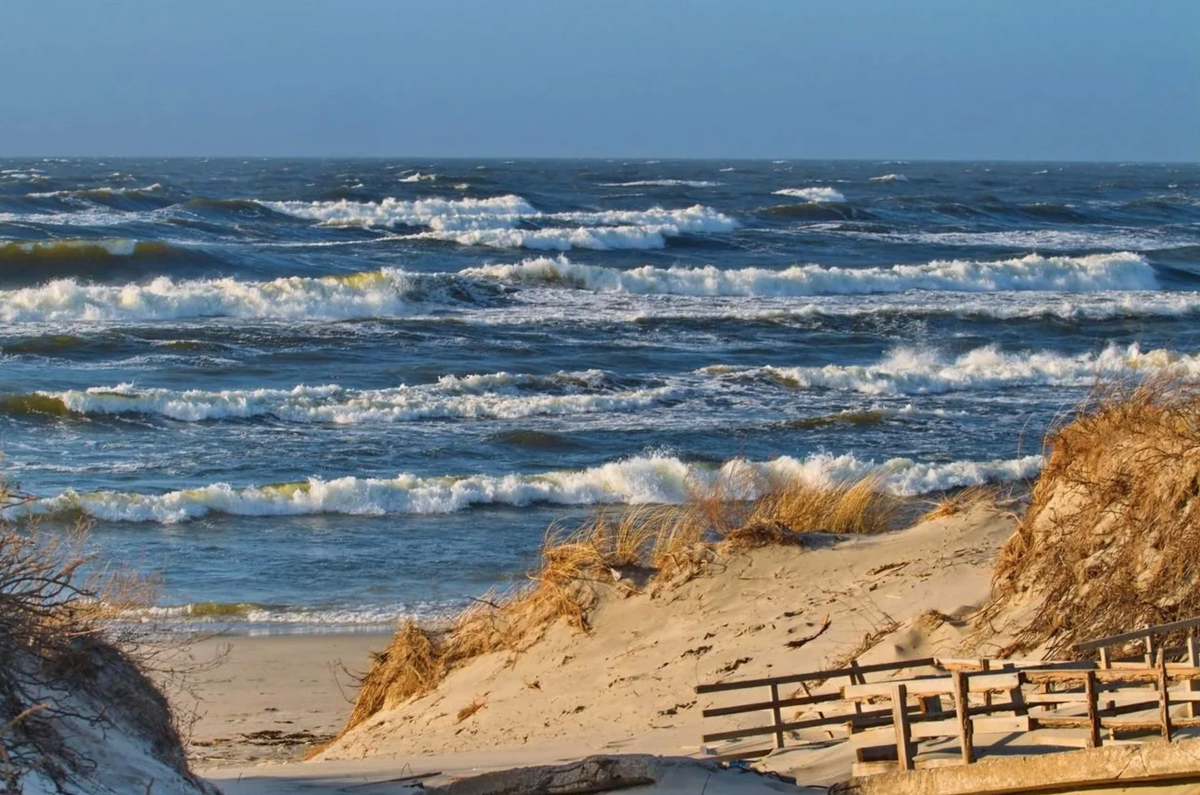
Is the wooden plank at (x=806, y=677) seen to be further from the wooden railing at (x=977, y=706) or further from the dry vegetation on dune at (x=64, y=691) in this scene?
the dry vegetation on dune at (x=64, y=691)

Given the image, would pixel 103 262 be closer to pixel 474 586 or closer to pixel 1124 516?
pixel 474 586

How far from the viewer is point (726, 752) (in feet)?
23.1

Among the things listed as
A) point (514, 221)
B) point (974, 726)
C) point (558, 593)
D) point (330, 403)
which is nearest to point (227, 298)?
point (330, 403)

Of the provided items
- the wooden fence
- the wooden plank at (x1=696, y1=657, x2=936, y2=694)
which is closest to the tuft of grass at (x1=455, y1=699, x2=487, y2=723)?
the wooden fence

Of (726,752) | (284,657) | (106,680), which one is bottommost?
(284,657)

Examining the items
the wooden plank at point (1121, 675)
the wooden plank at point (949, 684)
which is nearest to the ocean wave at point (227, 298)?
the wooden plank at point (949, 684)

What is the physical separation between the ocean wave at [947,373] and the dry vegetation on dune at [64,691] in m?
17.4

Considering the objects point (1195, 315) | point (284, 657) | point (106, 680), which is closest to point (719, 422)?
point (284, 657)

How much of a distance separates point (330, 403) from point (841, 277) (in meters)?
20.2

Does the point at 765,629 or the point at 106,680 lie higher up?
the point at 106,680

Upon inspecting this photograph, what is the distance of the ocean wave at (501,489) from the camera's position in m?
14.7

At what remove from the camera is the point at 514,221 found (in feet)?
162

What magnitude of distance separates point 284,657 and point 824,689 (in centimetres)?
452

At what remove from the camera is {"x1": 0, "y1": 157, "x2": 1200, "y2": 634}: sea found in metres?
14.3
